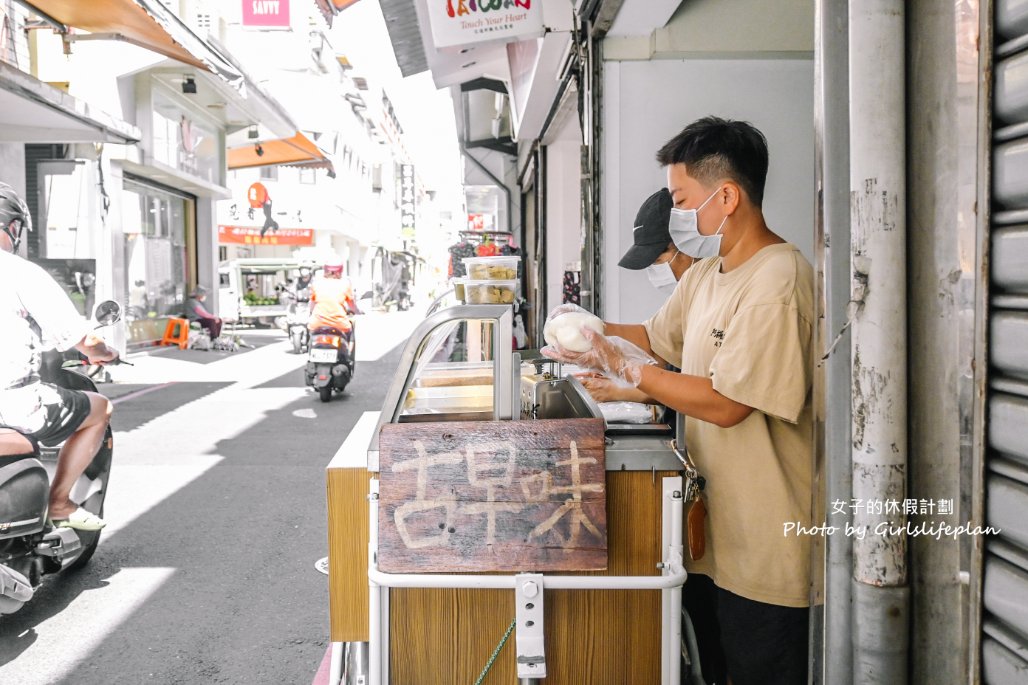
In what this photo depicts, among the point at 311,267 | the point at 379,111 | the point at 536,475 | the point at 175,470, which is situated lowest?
the point at 175,470

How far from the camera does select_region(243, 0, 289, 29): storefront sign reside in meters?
20.7

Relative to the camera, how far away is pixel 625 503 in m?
1.91

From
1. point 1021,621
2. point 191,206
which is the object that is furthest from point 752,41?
point 191,206

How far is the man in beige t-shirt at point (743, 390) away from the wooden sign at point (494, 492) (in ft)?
0.95

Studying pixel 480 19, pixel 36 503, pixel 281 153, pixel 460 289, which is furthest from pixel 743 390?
pixel 281 153

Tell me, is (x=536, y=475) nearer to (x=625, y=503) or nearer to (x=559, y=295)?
(x=625, y=503)

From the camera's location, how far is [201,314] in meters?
17.8

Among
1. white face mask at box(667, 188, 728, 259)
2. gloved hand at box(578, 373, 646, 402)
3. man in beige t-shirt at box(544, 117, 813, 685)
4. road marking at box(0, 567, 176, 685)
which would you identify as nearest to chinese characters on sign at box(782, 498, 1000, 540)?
man in beige t-shirt at box(544, 117, 813, 685)

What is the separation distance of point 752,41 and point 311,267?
19774 millimetres

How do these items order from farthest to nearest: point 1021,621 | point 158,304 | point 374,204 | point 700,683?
point 374,204, point 158,304, point 700,683, point 1021,621

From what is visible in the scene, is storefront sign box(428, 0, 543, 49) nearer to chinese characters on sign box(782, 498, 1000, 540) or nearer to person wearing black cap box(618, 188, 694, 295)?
person wearing black cap box(618, 188, 694, 295)

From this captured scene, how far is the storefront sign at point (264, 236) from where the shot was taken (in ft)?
92.9

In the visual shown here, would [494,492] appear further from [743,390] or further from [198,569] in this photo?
[198,569]

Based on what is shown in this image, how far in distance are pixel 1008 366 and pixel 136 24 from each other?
10.00 metres
